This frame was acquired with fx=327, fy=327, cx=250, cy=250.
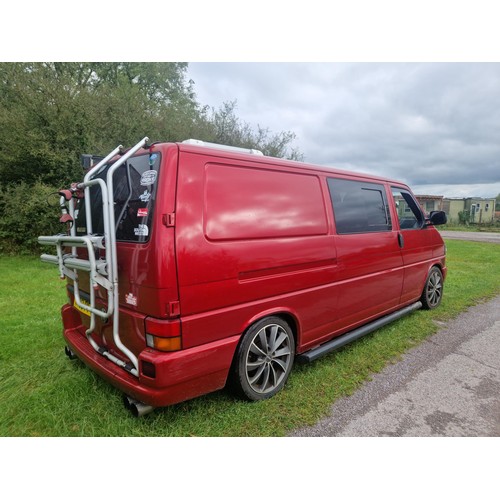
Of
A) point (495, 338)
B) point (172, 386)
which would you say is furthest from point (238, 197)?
point (495, 338)

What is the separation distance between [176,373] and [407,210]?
154 inches

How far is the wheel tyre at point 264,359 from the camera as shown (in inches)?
102

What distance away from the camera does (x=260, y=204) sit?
2.62m

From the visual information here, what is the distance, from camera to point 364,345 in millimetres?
3865

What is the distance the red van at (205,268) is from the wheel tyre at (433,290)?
216cm

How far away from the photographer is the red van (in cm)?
215

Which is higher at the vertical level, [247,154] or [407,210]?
[247,154]

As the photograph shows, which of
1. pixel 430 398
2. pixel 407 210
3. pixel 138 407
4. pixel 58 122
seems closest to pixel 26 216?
pixel 58 122

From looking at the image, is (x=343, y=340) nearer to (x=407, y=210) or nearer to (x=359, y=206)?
(x=359, y=206)

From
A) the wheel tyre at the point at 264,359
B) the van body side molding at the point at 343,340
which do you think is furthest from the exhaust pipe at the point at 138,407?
the van body side molding at the point at 343,340

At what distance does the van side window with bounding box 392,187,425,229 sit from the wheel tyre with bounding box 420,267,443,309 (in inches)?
36.7

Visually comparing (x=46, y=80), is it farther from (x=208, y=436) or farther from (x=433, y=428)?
(x=433, y=428)

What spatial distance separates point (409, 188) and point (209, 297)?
12.8ft

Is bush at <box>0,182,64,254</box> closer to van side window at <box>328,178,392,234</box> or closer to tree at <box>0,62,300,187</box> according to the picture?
tree at <box>0,62,300,187</box>
